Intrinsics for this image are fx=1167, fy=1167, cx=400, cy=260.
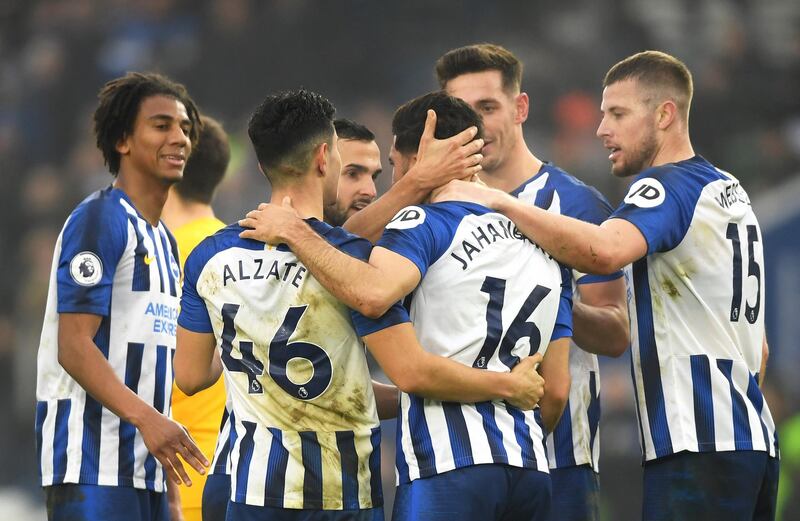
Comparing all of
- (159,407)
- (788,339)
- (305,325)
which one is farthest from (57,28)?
(305,325)

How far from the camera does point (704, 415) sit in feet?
14.1

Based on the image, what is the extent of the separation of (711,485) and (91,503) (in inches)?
91.0

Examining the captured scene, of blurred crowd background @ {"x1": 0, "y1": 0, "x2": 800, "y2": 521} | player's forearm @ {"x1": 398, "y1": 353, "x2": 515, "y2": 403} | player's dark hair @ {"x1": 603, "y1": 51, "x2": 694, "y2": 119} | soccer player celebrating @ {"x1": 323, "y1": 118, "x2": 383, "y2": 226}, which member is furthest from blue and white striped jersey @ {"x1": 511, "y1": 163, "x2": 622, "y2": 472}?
blurred crowd background @ {"x1": 0, "y1": 0, "x2": 800, "y2": 521}

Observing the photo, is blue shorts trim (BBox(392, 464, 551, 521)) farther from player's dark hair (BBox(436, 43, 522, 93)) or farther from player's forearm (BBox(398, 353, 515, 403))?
player's dark hair (BBox(436, 43, 522, 93))

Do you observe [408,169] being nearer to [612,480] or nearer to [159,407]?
[159,407]

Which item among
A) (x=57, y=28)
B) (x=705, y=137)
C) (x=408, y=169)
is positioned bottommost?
(x=408, y=169)

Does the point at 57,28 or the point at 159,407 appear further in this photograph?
the point at 57,28

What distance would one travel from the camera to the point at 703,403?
4.30 metres

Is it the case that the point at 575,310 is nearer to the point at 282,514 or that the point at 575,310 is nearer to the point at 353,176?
the point at 353,176

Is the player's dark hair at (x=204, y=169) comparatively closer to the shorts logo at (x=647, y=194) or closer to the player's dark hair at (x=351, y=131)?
the player's dark hair at (x=351, y=131)

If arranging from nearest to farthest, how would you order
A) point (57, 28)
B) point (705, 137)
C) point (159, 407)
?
point (159, 407)
point (705, 137)
point (57, 28)

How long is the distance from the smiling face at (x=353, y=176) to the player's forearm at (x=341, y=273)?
130 cm

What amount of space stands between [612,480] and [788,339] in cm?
203

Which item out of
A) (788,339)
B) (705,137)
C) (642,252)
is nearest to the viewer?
(642,252)
